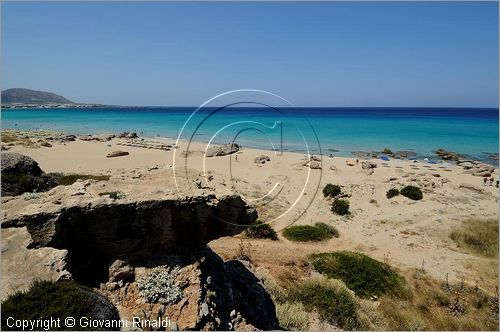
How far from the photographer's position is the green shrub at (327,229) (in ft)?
63.4

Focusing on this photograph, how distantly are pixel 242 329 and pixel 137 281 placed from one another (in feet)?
9.28

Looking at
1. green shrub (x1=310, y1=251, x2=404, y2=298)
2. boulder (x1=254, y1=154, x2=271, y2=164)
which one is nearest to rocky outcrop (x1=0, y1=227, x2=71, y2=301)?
green shrub (x1=310, y1=251, x2=404, y2=298)

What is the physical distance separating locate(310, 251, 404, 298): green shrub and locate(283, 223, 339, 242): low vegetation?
241cm

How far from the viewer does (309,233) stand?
18688mm

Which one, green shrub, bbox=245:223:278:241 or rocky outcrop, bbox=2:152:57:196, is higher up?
rocky outcrop, bbox=2:152:57:196

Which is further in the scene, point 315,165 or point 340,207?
point 315,165

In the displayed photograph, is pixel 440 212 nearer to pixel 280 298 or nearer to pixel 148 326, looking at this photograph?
pixel 280 298

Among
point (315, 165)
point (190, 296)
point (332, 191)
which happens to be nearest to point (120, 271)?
point (190, 296)

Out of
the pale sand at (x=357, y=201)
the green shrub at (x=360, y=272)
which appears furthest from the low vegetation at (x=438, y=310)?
the pale sand at (x=357, y=201)

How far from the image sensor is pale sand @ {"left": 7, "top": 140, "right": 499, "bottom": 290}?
53.2ft

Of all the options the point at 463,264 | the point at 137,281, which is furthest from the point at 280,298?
the point at 463,264

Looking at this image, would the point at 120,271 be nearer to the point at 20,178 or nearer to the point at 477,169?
the point at 20,178

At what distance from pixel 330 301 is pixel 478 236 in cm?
1234

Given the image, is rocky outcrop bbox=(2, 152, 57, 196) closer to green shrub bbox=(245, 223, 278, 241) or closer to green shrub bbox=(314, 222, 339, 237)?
green shrub bbox=(245, 223, 278, 241)
